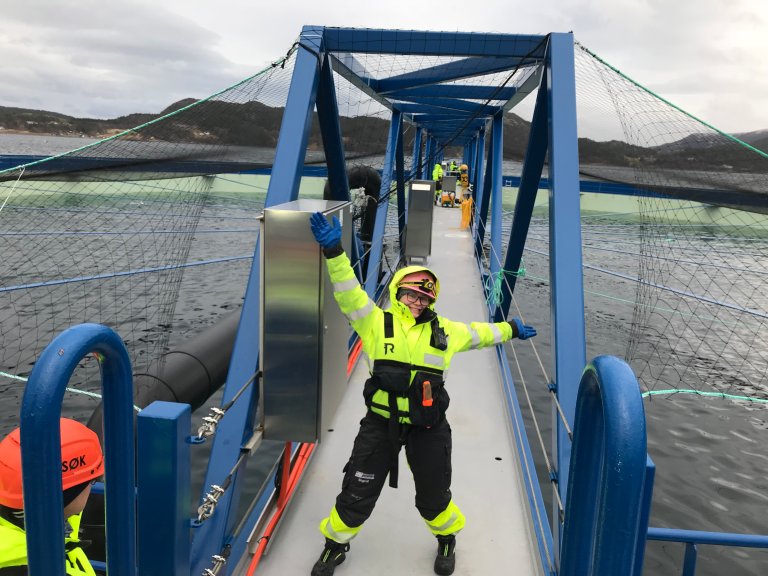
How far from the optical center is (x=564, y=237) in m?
3.92

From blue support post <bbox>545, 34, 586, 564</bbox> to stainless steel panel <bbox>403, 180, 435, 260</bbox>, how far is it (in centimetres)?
752

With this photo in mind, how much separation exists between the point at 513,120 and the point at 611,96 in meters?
8.47

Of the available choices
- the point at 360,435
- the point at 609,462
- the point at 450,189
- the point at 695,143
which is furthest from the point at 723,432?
the point at 450,189

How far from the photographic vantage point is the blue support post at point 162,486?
2.19m

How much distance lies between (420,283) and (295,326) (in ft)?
2.72

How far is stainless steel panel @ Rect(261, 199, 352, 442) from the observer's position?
10.2 ft

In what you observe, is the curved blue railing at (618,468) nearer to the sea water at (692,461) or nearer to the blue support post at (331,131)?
the blue support post at (331,131)

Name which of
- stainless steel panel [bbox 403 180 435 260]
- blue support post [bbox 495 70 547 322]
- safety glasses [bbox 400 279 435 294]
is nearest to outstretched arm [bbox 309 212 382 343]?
safety glasses [bbox 400 279 435 294]

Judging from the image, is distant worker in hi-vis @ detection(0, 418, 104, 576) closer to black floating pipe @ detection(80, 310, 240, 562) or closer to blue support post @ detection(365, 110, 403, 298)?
black floating pipe @ detection(80, 310, 240, 562)

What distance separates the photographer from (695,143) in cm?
473

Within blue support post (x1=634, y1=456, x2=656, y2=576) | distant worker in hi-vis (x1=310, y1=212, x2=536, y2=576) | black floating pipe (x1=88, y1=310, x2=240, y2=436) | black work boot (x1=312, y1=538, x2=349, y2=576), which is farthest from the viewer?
black floating pipe (x1=88, y1=310, x2=240, y2=436)

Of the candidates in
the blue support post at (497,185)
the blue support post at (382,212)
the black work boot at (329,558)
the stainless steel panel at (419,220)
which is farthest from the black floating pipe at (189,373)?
the blue support post at (497,185)

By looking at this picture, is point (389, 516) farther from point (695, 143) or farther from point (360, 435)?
point (695, 143)

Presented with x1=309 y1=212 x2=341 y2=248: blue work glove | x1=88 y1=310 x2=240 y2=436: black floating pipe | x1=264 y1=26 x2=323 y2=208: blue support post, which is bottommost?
x1=88 y1=310 x2=240 y2=436: black floating pipe
